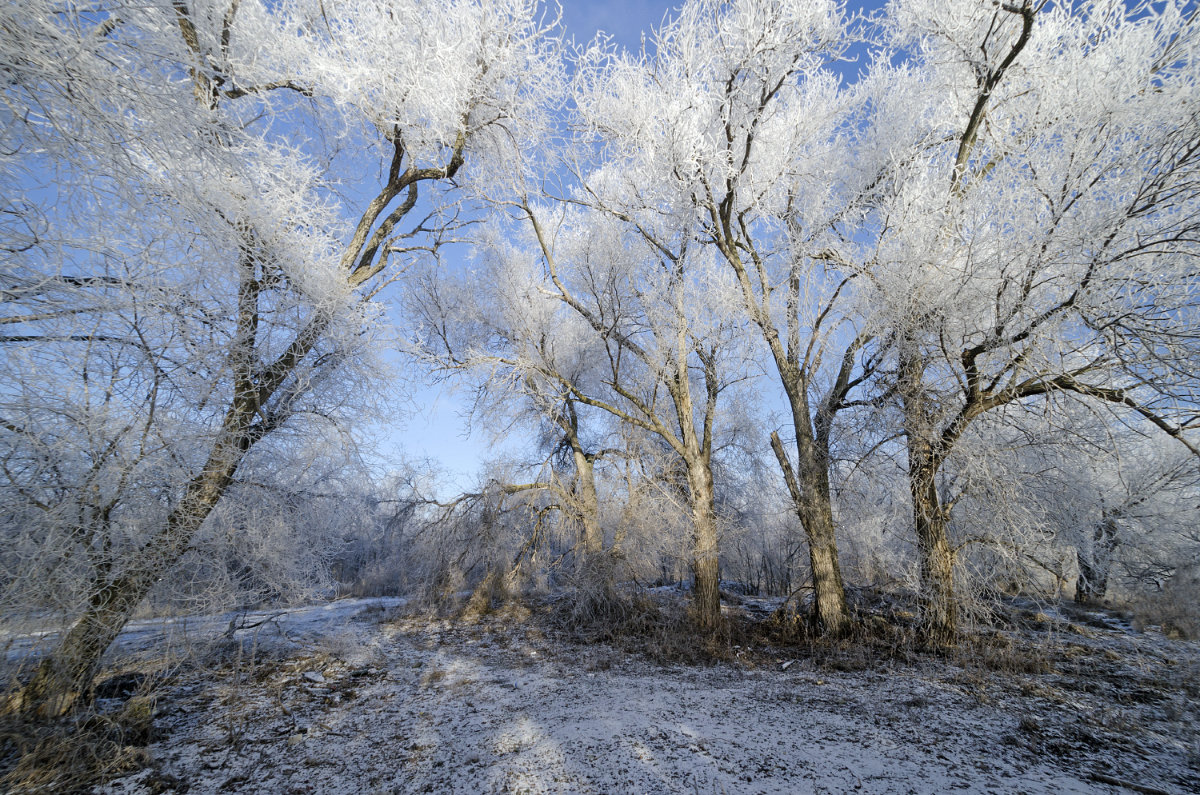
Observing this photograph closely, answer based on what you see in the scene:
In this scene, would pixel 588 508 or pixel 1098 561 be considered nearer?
pixel 588 508

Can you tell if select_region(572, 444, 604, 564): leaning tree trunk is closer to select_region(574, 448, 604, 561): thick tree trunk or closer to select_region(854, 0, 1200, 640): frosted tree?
select_region(574, 448, 604, 561): thick tree trunk

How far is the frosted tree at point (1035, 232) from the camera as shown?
4672 millimetres

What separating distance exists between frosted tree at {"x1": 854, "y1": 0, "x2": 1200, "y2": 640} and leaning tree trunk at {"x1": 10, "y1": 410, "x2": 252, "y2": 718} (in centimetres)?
760

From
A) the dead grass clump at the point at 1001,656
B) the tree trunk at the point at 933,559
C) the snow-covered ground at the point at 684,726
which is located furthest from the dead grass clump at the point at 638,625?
the dead grass clump at the point at 1001,656

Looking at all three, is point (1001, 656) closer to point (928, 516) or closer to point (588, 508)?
point (928, 516)

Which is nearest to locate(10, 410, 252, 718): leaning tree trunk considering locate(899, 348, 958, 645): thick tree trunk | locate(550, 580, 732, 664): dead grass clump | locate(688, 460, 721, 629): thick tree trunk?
locate(550, 580, 732, 664): dead grass clump

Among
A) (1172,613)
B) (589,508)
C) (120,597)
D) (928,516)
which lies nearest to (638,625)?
(589,508)

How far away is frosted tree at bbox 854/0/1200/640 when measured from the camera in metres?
4.67

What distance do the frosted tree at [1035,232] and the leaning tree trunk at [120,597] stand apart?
7.60 meters

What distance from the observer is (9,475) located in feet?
11.7

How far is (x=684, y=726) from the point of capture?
3709 millimetres

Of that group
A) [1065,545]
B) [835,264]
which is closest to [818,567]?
[835,264]

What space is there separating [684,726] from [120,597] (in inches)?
186

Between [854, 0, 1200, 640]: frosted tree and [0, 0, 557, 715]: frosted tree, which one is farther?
[854, 0, 1200, 640]: frosted tree
